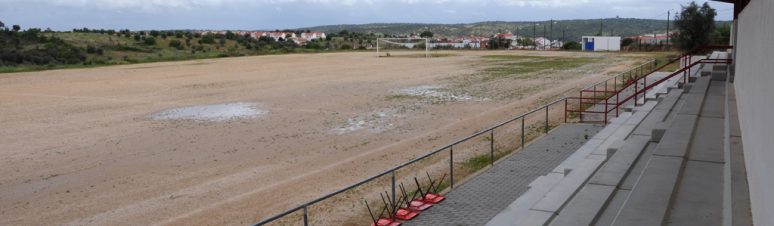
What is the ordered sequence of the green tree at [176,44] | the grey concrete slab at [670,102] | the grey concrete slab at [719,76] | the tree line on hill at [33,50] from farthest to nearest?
the green tree at [176,44] < the tree line on hill at [33,50] < the grey concrete slab at [719,76] < the grey concrete slab at [670,102]

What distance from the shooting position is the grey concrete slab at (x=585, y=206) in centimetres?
791

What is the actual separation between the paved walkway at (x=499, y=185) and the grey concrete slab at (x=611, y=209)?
220cm

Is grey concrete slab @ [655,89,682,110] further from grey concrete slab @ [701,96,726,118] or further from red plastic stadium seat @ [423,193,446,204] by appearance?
red plastic stadium seat @ [423,193,446,204]

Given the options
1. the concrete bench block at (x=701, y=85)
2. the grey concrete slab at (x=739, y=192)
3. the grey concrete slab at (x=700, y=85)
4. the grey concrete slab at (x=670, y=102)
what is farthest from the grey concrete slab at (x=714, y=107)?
Result: the grey concrete slab at (x=739, y=192)

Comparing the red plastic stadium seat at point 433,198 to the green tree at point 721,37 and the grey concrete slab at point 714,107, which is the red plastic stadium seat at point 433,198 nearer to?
the grey concrete slab at point 714,107

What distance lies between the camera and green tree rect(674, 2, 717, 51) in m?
56.1

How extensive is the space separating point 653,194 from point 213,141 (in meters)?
15.4

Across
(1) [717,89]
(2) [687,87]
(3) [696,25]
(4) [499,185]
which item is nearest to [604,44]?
(3) [696,25]

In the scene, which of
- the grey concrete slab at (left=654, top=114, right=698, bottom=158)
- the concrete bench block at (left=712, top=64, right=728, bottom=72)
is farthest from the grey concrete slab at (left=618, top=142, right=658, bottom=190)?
the concrete bench block at (left=712, top=64, right=728, bottom=72)

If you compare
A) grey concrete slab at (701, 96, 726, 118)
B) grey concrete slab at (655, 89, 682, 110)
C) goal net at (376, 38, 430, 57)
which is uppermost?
goal net at (376, 38, 430, 57)

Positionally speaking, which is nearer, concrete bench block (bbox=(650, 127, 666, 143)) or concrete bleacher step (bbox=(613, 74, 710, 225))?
concrete bleacher step (bbox=(613, 74, 710, 225))

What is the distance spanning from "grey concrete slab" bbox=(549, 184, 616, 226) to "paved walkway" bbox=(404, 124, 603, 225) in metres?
1.86

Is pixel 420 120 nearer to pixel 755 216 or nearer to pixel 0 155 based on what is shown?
pixel 0 155

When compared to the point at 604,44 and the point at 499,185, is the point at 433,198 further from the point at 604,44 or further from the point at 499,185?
the point at 604,44
